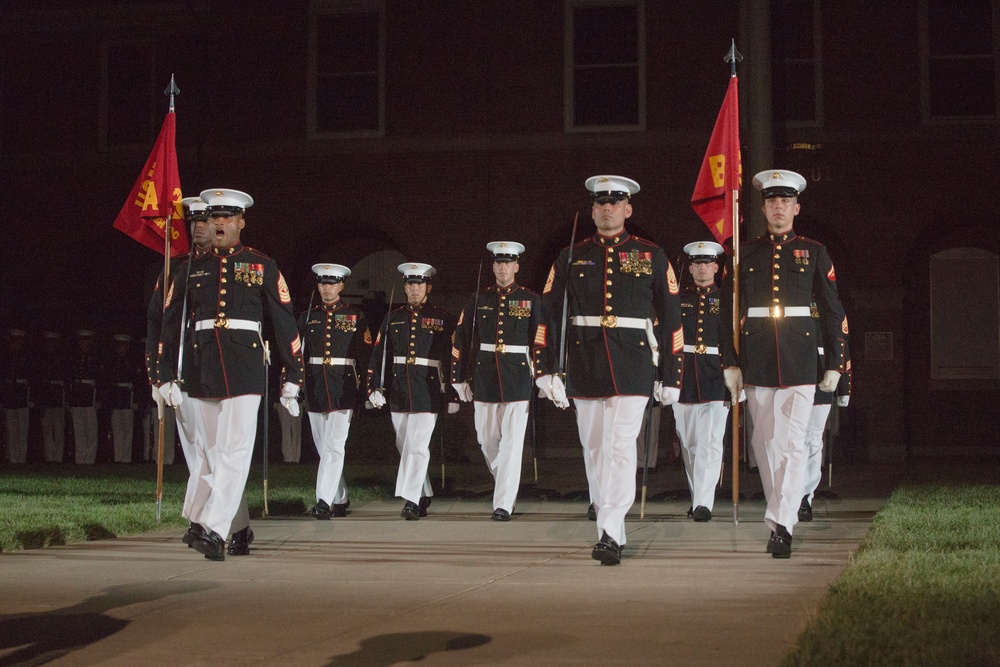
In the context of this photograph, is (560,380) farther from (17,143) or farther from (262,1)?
(17,143)

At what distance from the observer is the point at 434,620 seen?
616cm

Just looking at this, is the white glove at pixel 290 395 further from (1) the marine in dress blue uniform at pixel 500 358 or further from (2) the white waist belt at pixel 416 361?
(2) the white waist belt at pixel 416 361

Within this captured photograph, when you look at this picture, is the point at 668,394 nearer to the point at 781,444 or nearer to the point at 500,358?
A: the point at 781,444

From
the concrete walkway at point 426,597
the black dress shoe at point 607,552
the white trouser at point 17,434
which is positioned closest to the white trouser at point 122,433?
Result: the white trouser at point 17,434

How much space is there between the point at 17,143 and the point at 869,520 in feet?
59.7

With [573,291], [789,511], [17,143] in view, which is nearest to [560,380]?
[573,291]

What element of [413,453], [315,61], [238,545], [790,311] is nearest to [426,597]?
[238,545]

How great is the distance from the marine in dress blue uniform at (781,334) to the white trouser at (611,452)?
795 millimetres

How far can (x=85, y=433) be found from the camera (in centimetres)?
2075

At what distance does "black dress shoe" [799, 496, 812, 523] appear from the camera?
1084 centimetres

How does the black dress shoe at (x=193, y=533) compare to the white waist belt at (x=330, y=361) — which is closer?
the black dress shoe at (x=193, y=533)

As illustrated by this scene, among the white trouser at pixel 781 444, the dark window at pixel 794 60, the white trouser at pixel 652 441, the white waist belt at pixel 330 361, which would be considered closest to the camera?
the white trouser at pixel 781 444

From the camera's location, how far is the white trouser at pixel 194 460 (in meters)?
8.64

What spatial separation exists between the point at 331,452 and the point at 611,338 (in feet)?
12.9
